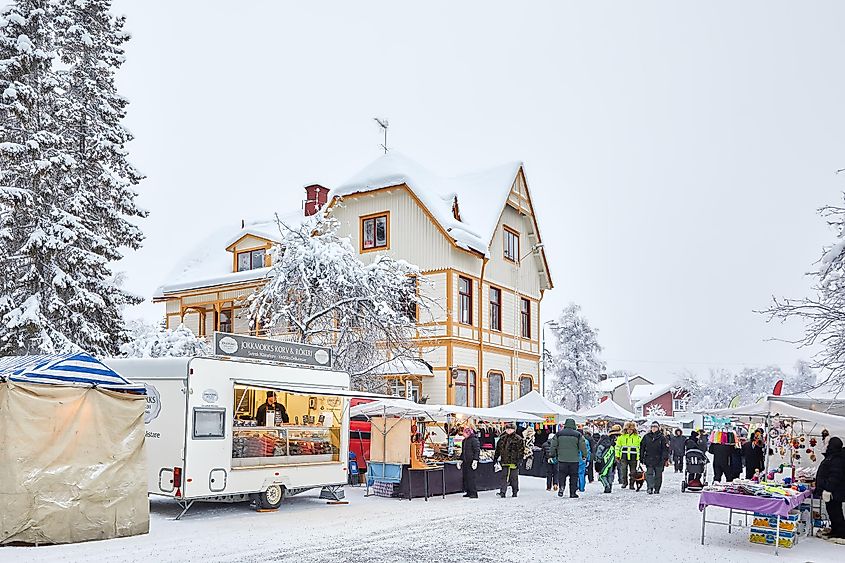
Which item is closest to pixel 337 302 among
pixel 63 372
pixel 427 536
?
pixel 427 536

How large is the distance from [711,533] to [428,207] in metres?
18.6

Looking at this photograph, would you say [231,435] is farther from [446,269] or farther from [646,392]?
[646,392]

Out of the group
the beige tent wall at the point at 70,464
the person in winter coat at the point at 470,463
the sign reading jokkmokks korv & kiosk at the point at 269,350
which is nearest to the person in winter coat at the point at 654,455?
the person in winter coat at the point at 470,463

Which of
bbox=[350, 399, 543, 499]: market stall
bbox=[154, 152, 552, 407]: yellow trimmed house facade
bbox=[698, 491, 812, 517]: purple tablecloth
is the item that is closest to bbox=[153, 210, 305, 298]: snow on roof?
bbox=[154, 152, 552, 407]: yellow trimmed house facade

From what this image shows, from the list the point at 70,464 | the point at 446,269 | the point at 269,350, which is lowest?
the point at 70,464

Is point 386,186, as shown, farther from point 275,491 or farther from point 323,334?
point 275,491

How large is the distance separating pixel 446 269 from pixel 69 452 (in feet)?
64.5

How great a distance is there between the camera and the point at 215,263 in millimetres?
38750

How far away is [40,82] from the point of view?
820 inches

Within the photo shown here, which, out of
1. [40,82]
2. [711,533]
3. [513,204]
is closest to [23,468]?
[711,533]

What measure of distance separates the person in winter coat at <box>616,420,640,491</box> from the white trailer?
8.22 metres

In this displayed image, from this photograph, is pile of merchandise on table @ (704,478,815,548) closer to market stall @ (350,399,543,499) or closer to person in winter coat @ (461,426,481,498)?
market stall @ (350,399,543,499)

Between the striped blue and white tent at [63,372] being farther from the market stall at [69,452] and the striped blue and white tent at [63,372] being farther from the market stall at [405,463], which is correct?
the market stall at [405,463]

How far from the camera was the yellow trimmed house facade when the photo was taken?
102 ft
